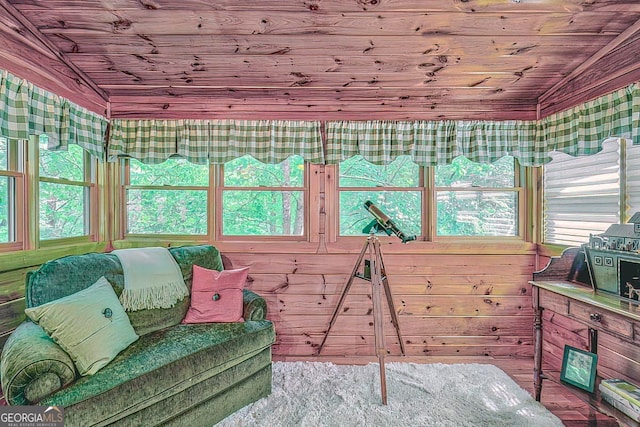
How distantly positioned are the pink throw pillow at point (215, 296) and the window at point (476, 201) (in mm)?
1815

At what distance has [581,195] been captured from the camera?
8.49 ft

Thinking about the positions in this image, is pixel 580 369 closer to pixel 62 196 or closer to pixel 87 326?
pixel 87 326

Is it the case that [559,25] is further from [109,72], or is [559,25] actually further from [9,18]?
[9,18]

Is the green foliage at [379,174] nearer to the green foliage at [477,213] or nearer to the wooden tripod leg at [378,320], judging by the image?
the green foliage at [477,213]

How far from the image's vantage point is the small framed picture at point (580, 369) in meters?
1.90

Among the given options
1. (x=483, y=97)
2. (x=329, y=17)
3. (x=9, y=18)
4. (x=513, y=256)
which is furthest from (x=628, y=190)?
(x=9, y=18)

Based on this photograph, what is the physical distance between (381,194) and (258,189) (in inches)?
43.4

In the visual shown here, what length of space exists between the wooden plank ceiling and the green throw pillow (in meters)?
1.63

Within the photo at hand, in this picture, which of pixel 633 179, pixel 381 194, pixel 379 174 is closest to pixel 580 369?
pixel 633 179

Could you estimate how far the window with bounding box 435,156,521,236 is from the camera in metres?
3.12

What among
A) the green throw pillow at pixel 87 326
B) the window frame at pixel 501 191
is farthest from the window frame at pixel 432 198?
the green throw pillow at pixel 87 326

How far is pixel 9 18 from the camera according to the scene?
201cm

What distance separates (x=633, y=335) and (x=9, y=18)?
3.73 metres

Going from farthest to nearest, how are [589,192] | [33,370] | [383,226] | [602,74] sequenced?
[383,226] → [589,192] → [602,74] → [33,370]
